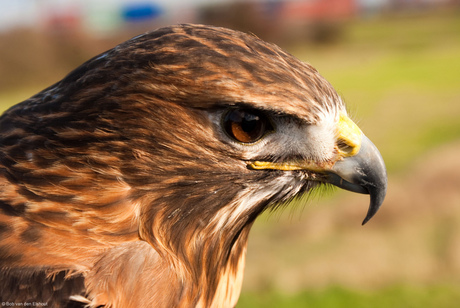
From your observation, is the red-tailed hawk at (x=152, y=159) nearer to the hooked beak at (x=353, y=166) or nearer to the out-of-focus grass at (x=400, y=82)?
the hooked beak at (x=353, y=166)

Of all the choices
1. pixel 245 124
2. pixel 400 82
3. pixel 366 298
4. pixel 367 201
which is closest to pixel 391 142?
pixel 367 201

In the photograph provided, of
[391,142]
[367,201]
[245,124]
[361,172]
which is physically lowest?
[391,142]

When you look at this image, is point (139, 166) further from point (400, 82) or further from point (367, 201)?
point (400, 82)

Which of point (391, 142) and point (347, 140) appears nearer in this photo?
point (347, 140)

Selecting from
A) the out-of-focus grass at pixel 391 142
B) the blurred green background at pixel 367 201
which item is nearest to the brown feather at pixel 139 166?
the blurred green background at pixel 367 201

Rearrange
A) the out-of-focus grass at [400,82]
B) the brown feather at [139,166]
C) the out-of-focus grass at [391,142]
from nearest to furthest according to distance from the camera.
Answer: the brown feather at [139,166] < the out-of-focus grass at [391,142] < the out-of-focus grass at [400,82]

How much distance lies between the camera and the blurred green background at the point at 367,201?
7031 mm

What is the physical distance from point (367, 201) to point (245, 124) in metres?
7.55

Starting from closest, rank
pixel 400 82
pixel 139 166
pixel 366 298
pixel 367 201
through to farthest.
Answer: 1. pixel 139 166
2. pixel 366 298
3. pixel 367 201
4. pixel 400 82

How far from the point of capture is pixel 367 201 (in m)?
9.27

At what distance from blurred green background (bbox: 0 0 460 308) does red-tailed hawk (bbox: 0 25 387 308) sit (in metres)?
0.46

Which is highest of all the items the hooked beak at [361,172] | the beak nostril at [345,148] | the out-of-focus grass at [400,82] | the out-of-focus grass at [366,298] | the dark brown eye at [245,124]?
the dark brown eye at [245,124]

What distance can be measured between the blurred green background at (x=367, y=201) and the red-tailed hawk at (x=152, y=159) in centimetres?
46

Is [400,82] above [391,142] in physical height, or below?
below
